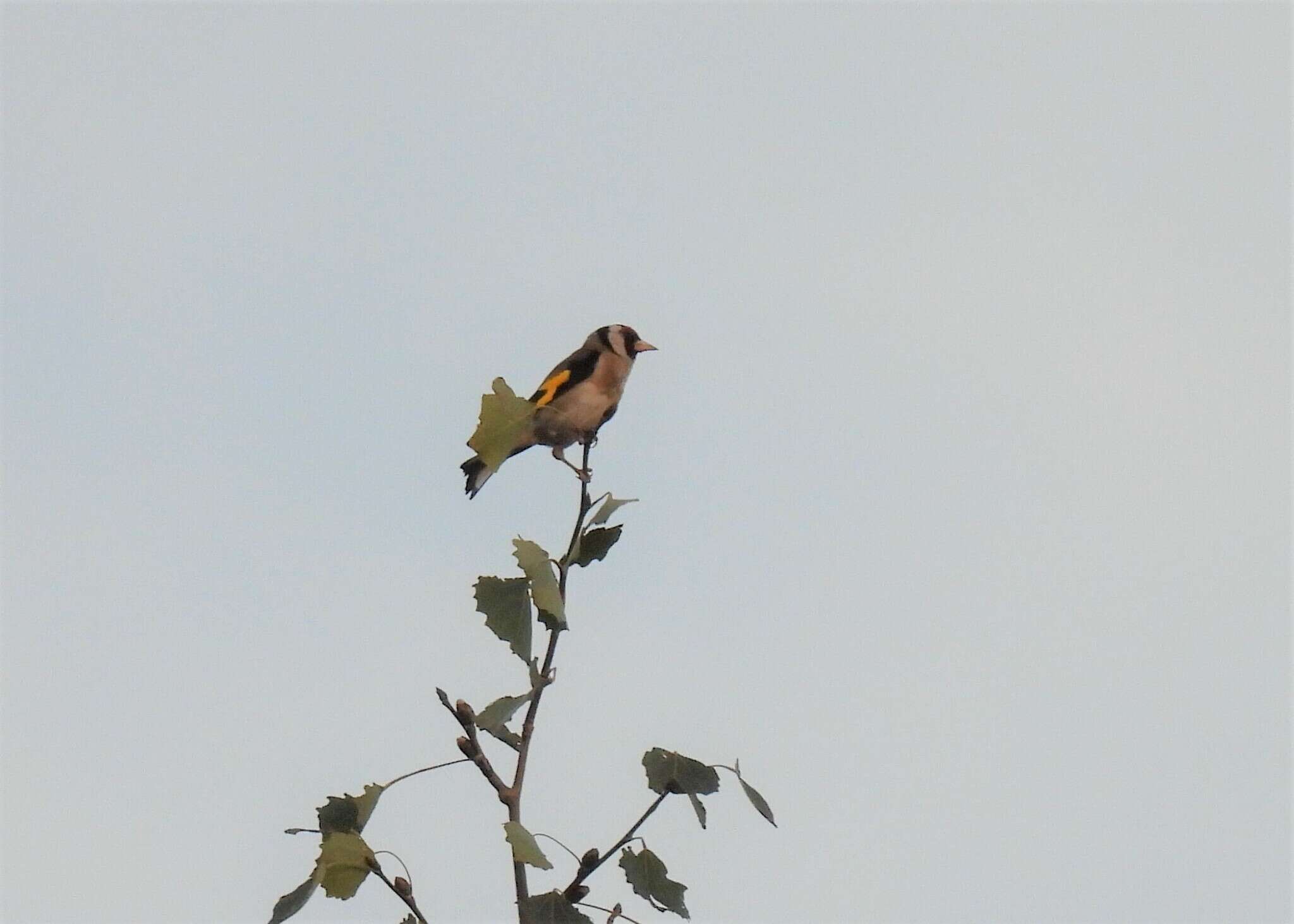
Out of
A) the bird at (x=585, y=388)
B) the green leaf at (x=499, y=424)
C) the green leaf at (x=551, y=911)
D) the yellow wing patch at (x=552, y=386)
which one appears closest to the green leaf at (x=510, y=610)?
the green leaf at (x=499, y=424)

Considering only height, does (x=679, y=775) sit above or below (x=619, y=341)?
below

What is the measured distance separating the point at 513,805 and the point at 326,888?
0.45 meters

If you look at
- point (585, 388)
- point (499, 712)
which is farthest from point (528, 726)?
point (585, 388)

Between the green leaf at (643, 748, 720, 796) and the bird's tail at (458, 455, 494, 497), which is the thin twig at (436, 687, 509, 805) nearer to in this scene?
the green leaf at (643, 748, 720, 796)

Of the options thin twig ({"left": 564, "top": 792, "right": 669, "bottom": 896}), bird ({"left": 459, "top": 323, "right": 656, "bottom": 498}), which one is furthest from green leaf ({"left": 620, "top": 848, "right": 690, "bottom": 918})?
bird ({"left": 459, "top": 323, "right": 656, "bottom": 498})

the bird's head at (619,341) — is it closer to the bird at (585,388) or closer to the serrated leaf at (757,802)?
the bird at (585,388)

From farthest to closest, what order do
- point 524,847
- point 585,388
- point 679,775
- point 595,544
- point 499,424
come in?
point 585,388
point 499,424
point 595,544
point 679,775
point 524,847

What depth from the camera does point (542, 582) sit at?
350cm

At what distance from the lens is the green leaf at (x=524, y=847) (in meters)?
3.15

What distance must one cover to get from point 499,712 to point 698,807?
529 millimetres

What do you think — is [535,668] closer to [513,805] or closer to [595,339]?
[513,805]

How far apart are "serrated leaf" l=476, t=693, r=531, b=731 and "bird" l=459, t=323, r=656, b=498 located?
7.19 feet

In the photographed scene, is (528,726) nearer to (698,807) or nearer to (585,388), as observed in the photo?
(698,807)

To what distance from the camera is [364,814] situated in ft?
11.4
